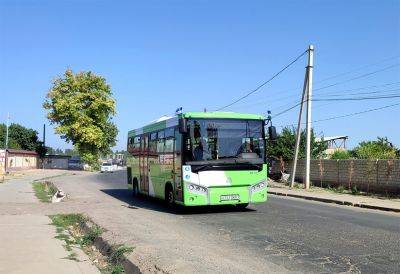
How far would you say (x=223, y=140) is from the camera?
1565 centimetres

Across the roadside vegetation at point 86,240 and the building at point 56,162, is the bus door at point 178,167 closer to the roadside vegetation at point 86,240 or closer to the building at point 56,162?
the roadside vegetation at point 86,240

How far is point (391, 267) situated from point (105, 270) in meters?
4.27

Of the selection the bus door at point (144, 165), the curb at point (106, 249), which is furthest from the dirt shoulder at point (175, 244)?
the bus door at point (144, 165)

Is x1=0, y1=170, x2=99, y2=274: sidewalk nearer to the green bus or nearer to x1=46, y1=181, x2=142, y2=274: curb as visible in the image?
x1=46, y1=181, x2=142, y2=274: curb

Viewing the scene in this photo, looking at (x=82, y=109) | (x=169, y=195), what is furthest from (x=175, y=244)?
(x=82, y=109)

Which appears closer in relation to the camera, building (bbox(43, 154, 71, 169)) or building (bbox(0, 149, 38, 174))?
building (bbox(0, 149, 38, 174))

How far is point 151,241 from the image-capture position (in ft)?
34.1

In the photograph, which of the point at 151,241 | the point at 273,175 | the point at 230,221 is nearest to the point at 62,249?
the point at 151,241

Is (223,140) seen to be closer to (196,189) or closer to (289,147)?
(196,189)

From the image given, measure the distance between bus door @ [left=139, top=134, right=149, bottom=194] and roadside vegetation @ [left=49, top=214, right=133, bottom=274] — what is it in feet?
17.8

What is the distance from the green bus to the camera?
15.5 meters

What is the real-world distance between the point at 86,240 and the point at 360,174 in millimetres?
19209

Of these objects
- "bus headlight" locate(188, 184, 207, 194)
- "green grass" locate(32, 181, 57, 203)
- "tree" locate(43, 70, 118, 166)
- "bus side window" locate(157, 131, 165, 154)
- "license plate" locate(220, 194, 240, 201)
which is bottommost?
"green grass" locate(32, 181, 57, 203)

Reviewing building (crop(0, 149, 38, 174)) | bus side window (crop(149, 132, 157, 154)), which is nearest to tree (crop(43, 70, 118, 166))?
building (crop(0, 149, 38, 174))
